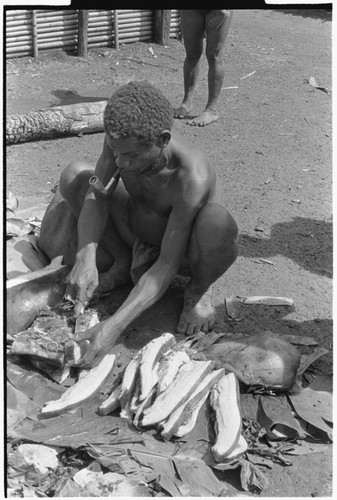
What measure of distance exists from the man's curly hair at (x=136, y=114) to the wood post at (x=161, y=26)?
7.55m

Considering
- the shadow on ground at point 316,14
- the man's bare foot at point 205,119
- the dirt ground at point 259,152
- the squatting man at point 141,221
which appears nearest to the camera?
the squatting man at point 141,221

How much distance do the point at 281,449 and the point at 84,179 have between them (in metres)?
2.22

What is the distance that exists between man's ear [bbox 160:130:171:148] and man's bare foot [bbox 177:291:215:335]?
1.18 meters

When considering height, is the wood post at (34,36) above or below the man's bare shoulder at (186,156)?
below

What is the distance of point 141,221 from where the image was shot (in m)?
4.98

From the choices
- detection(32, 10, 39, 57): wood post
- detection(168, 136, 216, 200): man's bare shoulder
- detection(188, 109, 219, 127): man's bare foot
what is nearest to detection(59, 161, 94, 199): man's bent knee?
detection(168, 136, 216, 200): man's bare shoulder

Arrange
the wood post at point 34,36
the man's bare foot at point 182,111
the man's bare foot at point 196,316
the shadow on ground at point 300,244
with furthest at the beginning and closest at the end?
the wood post at point 34,36, the man's bare foot at point 182,111, the shadow on ground at point 300,244, the man's bare foot at point 196,316

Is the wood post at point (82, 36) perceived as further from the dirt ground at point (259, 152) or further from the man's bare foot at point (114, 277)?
the man's bare foot at point (114, 277)

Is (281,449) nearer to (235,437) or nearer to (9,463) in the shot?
(235,437)

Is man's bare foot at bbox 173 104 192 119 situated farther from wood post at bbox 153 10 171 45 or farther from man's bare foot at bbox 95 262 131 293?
man's bare foot at bbox 95 262 131 293

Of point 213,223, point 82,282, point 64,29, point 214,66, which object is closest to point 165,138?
point 213,223

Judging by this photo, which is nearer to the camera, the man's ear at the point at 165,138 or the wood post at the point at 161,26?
the man's ear at the point at 165,138

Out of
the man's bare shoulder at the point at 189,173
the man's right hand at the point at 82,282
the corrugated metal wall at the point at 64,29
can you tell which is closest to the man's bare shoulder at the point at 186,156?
the man's bare shoulder at the point at 189,173

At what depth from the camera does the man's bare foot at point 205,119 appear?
28.2 feet
